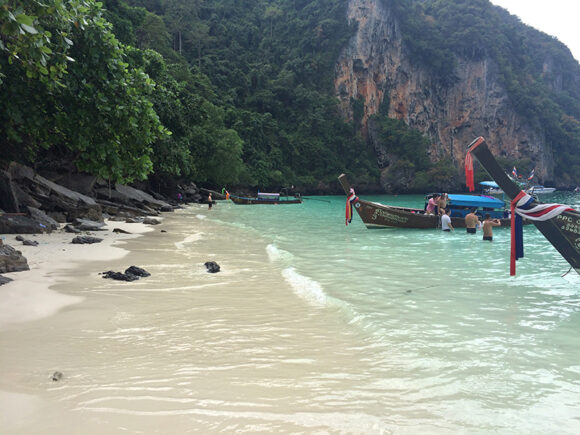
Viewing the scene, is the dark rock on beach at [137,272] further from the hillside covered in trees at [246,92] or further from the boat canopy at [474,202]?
the boat canopy at [474,202]

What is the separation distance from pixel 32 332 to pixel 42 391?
168 cm

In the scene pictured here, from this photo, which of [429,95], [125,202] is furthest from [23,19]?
[429,95]

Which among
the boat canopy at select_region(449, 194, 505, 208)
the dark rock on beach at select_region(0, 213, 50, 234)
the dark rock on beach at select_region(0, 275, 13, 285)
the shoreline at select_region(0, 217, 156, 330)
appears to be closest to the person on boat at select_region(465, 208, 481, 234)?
the boat canopy at select_region(449, 194, 505, 208)

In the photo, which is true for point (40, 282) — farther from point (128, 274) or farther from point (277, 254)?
point (277, 254)

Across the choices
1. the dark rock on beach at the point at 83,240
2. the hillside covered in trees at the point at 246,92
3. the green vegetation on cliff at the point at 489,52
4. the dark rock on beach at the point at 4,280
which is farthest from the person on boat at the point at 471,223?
the green vegetation on cliff at the point at 489,52

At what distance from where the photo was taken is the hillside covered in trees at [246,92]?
12078 millimetres

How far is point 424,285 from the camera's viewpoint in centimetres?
905

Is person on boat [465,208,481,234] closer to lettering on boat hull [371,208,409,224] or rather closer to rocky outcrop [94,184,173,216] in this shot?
lettering on boat hull [371,208,409,224]

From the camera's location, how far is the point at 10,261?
7812 millimetres

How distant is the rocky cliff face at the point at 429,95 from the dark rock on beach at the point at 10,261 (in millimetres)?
81190

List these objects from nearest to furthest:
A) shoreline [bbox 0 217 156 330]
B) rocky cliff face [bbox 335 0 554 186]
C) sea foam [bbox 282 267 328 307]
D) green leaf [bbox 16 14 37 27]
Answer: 1. green leaf [bbox 16 14 37 27]
2. shoreline [bbox 0 217 156 330]
3. sea foam [bbox 282 267 328 307]
4. rocky cliff face [bbox 335 0 554 186]

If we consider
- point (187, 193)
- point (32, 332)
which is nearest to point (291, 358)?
point (32, 332)

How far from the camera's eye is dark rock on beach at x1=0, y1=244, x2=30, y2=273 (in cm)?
766

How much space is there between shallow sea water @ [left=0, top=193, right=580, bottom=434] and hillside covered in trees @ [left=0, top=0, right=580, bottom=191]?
19.0ft
